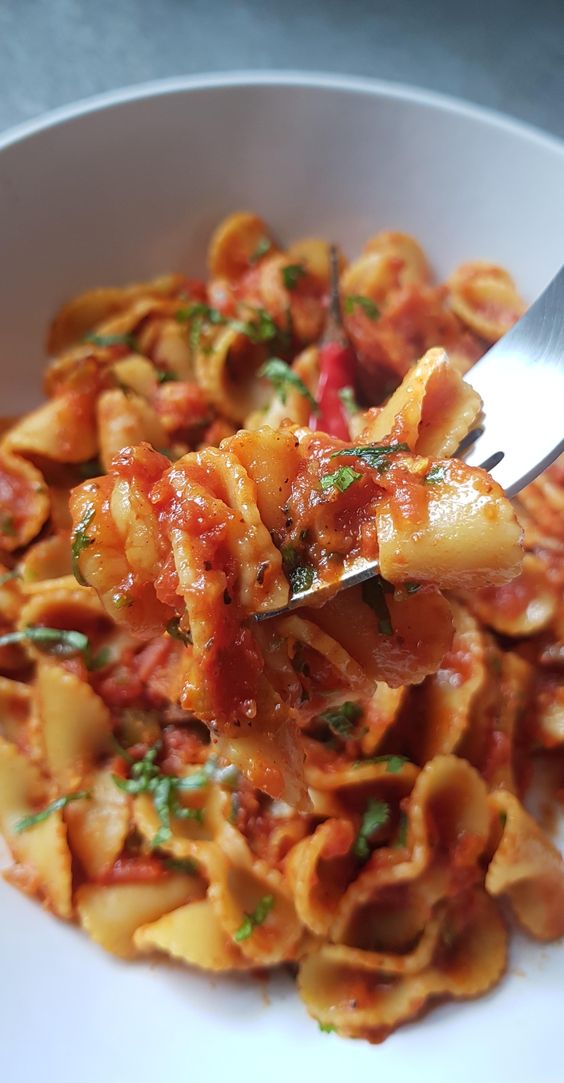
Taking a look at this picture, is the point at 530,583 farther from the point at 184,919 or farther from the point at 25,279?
the point at 25,279

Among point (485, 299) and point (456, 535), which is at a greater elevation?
point (485, 299)

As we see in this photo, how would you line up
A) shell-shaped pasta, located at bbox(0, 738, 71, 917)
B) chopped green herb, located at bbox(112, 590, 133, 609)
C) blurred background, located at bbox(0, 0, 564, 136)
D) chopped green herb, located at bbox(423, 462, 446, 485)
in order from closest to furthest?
chopped green herb, located at bbox(423, 462, 446, 485), chopped green herb, located at bbox(112, 590, 133, 609), shell-shaped pasta, located at bbox(0, 738, 71, 917), blurred background, located at bbox(0, 0, 564, 136)

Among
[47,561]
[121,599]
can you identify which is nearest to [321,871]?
[121,599]

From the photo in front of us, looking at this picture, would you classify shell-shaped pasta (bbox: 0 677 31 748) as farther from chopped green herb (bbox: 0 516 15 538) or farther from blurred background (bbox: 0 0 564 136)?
blurred background (bbox: 0 0 564 136)

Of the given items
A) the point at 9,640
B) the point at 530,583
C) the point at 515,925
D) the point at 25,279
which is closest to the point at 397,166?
the point at 25,279

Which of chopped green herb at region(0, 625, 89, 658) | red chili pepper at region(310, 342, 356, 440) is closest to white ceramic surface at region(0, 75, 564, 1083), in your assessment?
red chili pepper at region(310, 342, 356, 440)

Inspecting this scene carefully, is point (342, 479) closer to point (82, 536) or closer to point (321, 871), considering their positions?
point (82, 536)

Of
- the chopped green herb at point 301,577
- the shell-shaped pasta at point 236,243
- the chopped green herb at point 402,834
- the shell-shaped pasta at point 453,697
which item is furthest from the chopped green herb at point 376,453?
the shell-shaped pasta at point 236,243
